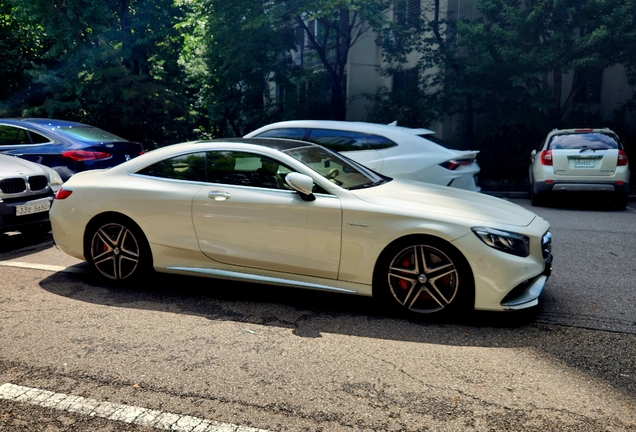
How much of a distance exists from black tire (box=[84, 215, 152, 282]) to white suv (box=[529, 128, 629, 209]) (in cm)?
882

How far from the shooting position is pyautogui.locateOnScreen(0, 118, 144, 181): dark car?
9695 millimetres

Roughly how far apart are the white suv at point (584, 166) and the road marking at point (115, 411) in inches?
408

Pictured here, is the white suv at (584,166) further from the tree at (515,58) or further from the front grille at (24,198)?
the front grille at (24,198)

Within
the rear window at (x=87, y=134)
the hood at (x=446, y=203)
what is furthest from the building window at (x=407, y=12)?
the hood at (x=446, y=203)

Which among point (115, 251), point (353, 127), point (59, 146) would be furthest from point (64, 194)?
point (353, 127)

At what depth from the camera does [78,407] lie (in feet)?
11.5

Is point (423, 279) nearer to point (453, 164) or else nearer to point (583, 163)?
point (453, 164)

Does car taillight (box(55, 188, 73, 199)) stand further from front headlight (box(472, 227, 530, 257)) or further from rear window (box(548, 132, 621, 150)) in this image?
rear window (box(548, 132, 621, 150))

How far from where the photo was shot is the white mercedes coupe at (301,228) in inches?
193

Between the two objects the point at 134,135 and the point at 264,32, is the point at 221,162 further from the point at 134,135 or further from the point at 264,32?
the point at 134,135

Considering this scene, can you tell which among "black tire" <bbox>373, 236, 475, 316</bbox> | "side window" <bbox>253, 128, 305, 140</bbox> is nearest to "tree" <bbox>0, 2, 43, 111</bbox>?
"side window" <bbox>253, 128, 305, 140</bbox>

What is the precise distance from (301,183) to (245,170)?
2.46 feet

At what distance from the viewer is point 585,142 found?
12312 mm

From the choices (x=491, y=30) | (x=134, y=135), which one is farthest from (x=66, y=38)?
(x=491, y=30)
